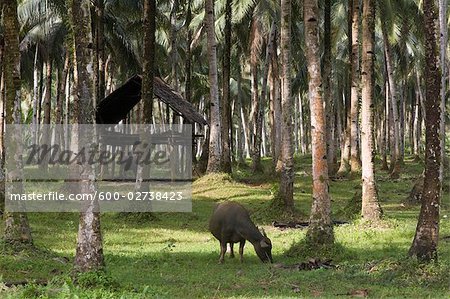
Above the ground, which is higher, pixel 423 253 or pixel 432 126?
pixel 432 126

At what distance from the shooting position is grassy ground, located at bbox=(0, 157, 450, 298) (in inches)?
405

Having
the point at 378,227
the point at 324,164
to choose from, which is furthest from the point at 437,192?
the point at 378,227

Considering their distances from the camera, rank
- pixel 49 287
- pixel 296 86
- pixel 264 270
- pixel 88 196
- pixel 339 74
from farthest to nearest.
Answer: pixel 339 74 < pixel 296 86 < pixel 264 270 < pixel 88 196 < pixel 49 287

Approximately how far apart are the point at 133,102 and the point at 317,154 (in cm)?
1581

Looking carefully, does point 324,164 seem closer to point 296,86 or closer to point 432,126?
point 432,126

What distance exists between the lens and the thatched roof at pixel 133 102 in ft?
86.5

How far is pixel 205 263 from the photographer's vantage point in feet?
46.0

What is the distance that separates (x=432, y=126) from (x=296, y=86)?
36243 millimetres

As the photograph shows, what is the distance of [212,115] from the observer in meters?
29.1

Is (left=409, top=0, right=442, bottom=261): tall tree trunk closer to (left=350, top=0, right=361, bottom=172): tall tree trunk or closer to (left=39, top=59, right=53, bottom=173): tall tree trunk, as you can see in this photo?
(left=350, top=0, right=361, bottom=172): tall tree trunk

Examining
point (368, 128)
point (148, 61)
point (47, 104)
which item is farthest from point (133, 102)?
point (368, 128)

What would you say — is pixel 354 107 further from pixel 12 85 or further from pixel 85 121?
pixel 85 121

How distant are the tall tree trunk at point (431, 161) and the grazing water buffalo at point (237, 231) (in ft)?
11.9

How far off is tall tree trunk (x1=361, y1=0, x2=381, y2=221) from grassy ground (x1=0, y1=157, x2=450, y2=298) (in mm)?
550
